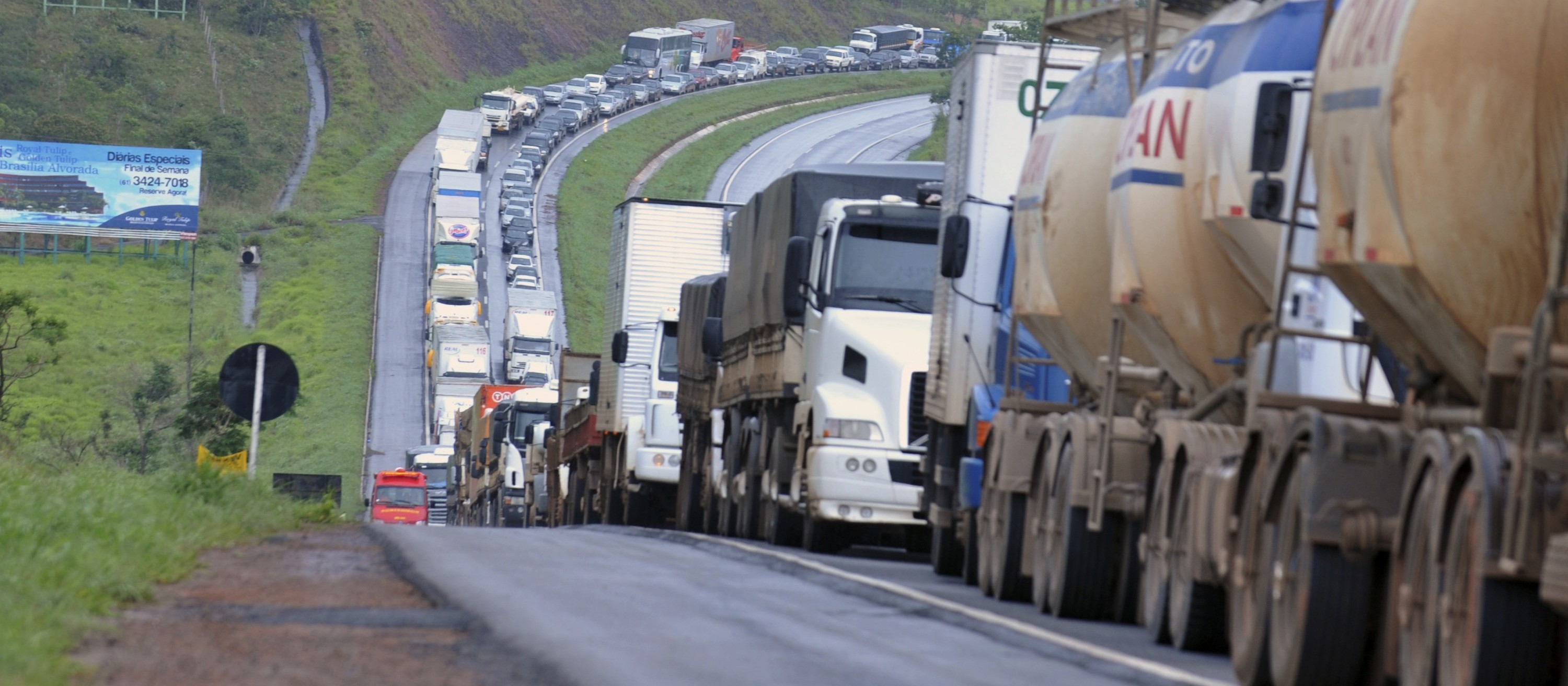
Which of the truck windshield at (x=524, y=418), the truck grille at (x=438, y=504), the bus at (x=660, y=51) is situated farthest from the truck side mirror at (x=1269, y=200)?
the bus at (x=660, y=51)

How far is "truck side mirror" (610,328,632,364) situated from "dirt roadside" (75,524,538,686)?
16793 millimetres

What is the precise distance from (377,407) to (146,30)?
5884 centimetres

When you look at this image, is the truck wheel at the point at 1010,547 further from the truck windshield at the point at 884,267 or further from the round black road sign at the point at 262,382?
the round black road sign at the point at 262,382

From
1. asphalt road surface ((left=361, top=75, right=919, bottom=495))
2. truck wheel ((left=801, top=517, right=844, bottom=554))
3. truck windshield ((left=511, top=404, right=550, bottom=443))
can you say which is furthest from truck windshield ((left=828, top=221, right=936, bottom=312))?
asphalt road surface ((left=361, top=75, right=919, bottom=495))

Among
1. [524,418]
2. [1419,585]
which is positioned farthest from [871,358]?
[524,418]

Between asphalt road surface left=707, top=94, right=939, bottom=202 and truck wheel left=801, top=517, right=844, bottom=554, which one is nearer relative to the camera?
truck wheel left=801, top=517, right=844, bottom=554

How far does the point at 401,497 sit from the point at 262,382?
3379cm

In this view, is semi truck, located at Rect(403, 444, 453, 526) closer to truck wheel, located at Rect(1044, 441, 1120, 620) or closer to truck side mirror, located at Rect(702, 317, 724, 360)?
truck side mirror, located at Rect(702, 317, 724, 360)

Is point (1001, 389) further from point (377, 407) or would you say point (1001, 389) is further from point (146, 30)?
point (146, 30)

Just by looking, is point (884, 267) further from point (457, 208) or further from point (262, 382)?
point (457, 208)

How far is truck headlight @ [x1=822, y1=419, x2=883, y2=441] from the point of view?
18.8 metres

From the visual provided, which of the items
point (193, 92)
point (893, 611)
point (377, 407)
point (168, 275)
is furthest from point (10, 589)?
point (193, 92)

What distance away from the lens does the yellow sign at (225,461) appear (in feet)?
66.4

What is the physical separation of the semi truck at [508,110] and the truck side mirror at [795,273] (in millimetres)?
84402
